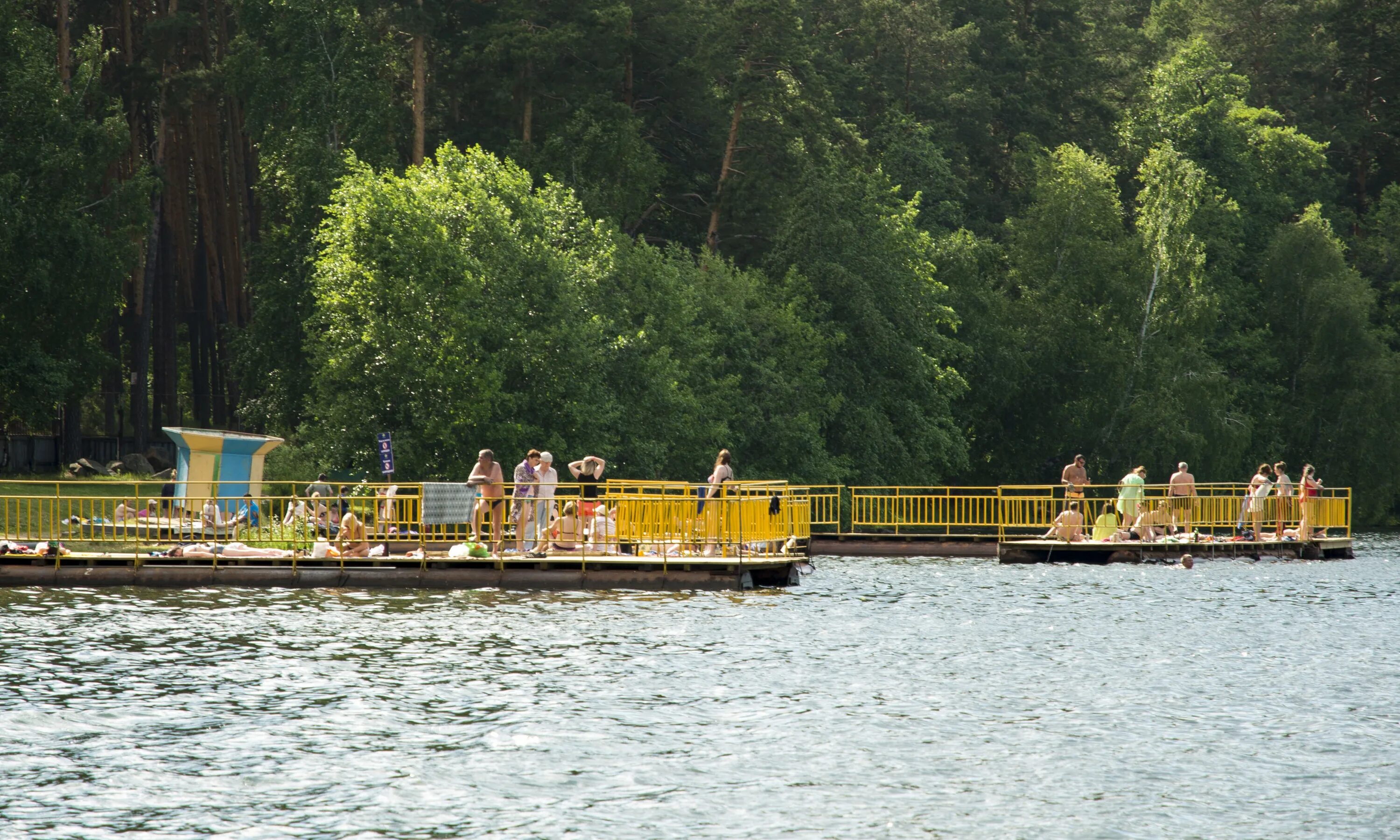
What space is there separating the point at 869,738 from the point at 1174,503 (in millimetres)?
26789

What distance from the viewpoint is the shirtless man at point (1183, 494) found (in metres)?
41.1

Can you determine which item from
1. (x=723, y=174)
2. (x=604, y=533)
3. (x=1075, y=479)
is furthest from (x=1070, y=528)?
(x=723, y=174)

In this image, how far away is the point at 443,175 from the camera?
50000 millimetres

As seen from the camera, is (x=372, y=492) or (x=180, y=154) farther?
(x=180, y=154)

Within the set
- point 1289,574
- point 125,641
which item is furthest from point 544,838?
point 1289,574

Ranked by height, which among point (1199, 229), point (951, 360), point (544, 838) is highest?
point (1199, 229)

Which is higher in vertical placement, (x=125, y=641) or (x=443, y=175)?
(x=443, y=175)

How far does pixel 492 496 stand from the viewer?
30.0 meters

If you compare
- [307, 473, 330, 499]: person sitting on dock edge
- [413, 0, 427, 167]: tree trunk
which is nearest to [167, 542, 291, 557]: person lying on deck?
[307, 473, 330, 499]: person sitting on dock edge

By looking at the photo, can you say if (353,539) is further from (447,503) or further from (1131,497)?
(1131,497)

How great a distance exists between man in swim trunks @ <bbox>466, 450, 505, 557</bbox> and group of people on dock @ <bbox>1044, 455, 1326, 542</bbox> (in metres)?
14.8

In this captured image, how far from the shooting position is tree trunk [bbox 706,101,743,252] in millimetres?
65625

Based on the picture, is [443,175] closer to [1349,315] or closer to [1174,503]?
[1174,503]

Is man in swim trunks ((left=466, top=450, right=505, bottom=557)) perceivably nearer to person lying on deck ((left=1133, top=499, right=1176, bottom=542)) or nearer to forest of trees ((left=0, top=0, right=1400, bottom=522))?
forest of trees ((left=0, top=0, right=1400, bottom=522))
